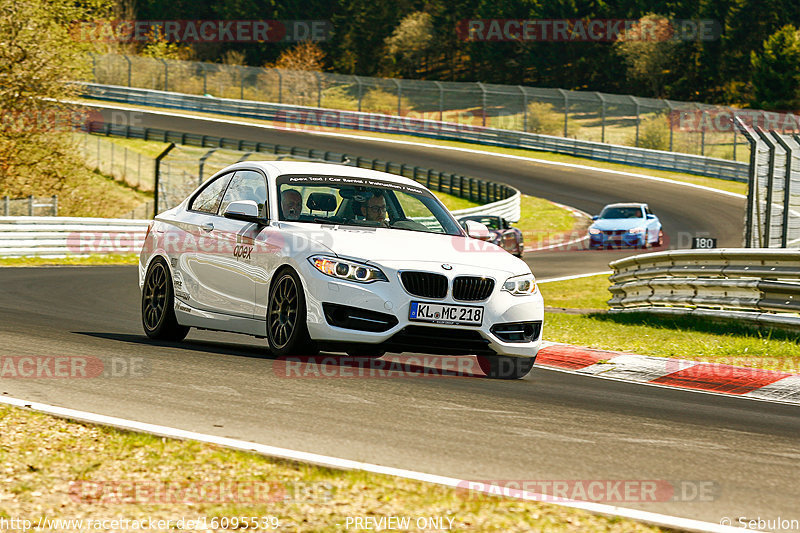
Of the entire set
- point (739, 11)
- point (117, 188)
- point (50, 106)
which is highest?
point (739, 11)

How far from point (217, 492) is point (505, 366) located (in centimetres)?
524

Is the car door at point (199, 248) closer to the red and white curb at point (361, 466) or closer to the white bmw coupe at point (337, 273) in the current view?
the white bmw coupe at point (337, 273)

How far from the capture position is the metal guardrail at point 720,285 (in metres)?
12.7

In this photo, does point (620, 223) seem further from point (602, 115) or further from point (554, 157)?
point (602, 115)

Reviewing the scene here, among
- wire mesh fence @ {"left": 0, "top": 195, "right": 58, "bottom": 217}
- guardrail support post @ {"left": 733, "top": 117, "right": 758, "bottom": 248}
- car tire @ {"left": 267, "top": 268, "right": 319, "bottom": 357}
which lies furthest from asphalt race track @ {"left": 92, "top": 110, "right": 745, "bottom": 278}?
car tire @ {"left": 267, "top": 268, "right": 319, "bottom": 357}

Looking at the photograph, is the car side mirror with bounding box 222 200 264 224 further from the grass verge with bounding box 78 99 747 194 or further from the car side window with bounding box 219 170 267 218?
the grass verge with bounding box 78 99 747 194

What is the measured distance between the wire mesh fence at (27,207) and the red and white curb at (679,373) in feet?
→ 59.0

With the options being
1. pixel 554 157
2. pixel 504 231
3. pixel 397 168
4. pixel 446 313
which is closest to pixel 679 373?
pixel 446 313

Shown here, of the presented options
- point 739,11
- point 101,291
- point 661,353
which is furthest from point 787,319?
point 739,11

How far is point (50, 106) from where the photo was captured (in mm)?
30781

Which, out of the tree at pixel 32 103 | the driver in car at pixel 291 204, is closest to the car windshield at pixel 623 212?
the tree at pixel 32 103

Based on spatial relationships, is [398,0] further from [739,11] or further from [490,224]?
[490,224]

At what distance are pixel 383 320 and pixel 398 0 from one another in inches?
3912

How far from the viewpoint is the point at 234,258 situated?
984 centimetres
